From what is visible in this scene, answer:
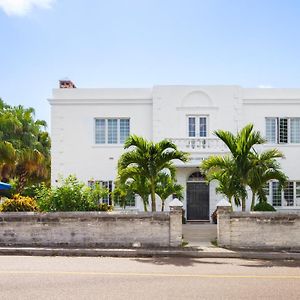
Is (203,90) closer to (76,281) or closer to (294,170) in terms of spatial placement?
(294,170)

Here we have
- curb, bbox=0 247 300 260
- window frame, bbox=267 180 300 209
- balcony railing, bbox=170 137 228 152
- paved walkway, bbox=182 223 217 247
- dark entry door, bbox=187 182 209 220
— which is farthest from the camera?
dark entry door, bbox=187 182 209 220

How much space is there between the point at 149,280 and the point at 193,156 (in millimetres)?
12401

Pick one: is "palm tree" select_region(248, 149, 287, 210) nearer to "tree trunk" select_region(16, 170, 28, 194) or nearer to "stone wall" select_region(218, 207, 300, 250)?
"stone wall" select_region(218, 207, 300, 250)

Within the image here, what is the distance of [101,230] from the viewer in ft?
49.3

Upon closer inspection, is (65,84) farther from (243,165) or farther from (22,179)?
(243,165)

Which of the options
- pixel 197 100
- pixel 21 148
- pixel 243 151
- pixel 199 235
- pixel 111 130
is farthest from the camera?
pixel 21 148

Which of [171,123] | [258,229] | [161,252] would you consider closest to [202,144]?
[171,123]

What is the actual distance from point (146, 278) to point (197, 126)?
1379cm

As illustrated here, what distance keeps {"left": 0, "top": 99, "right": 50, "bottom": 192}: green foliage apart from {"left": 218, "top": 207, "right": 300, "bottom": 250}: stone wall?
1315cm

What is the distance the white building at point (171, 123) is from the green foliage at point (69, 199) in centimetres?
656

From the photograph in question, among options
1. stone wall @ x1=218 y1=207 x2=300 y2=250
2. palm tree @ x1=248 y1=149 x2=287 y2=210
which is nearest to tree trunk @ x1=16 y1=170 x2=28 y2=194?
stone wall @ x1=218 y1=207 x2=300 y2=250

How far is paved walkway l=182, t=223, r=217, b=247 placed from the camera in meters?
15.7

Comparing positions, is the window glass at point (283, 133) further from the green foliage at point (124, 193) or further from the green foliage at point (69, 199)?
the green foliage at point (69, 199)

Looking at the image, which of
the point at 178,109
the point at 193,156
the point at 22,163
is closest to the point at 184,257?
the point at 193,156
